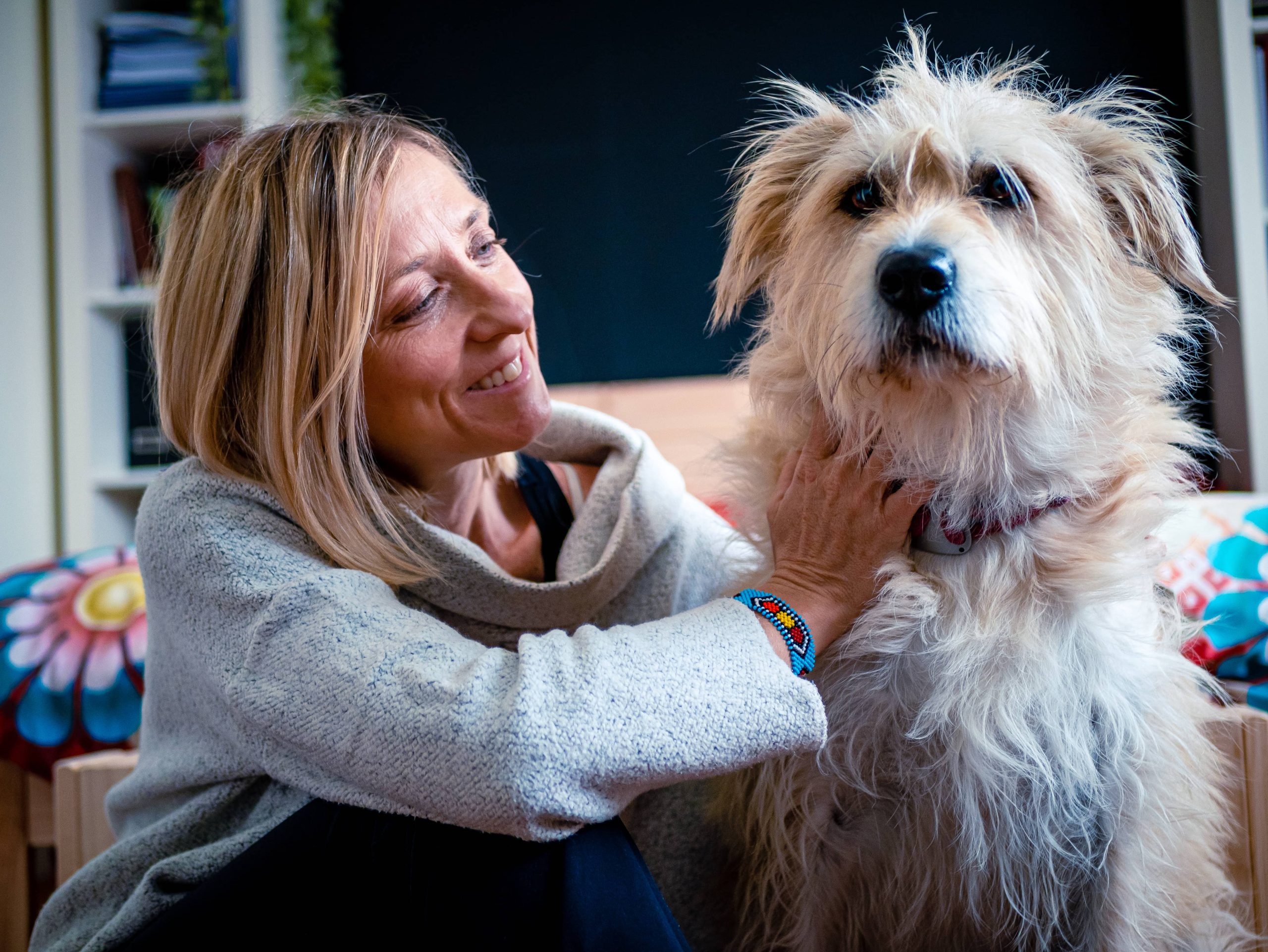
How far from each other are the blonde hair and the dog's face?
0.50m

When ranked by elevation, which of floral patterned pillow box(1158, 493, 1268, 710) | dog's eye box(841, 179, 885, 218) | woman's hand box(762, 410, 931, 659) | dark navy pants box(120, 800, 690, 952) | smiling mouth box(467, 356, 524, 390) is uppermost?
dog's eye box(841, 179, 885, 218)

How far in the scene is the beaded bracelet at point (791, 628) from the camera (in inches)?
37.4

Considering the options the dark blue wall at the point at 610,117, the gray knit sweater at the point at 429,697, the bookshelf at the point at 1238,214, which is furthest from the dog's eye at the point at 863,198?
the dark blue wall at the point at 610,117

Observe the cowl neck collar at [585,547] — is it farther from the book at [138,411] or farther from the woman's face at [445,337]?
the book at [138,411]

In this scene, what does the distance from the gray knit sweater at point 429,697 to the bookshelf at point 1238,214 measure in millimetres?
1860

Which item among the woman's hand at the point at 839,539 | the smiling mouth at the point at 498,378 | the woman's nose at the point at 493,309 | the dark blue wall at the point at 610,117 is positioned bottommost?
the woman's hand at the point at 839,539

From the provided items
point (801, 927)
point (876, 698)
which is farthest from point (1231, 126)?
point (801, 927)

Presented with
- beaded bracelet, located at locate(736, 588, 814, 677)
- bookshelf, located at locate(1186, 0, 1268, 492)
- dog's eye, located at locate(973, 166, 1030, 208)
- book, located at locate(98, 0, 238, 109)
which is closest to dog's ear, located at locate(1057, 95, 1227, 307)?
dog's eye, located at locate(973, 166, 1030, 208)

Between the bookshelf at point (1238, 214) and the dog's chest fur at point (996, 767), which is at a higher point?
the bookshelf at point (1238, 214)

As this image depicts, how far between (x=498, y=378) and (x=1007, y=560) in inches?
25.0

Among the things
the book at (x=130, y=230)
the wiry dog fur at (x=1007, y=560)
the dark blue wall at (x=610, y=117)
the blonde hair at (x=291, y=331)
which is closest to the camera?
the wiry dog fur at (x=1007, y=560)

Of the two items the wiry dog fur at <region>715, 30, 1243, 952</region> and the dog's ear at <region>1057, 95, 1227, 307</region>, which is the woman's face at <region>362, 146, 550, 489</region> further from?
the dog's ear at <region>1057, 95, 1227, 307</region>

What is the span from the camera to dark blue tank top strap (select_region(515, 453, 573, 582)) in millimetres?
1395

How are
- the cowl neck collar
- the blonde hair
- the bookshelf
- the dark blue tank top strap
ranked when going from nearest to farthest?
the blonde hair → the cowl neck collar → the dark blue tank top strap → the bookshelf
